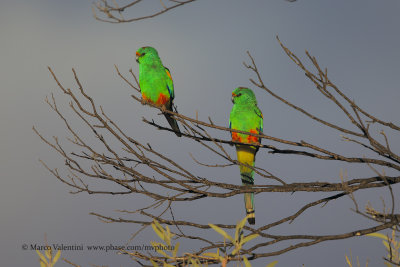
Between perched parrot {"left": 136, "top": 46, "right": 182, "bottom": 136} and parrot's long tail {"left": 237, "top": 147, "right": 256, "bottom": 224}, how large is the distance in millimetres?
1131

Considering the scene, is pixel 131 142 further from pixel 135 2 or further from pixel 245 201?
pixel 245 201

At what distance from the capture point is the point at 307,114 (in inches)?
131

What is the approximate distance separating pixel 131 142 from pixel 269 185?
55.8 inches

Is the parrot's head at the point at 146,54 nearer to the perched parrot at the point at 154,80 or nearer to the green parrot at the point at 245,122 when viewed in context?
the perched parrot at the point at 154,80

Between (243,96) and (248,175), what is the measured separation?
1211 millimetres

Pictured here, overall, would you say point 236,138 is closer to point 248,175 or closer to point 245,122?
point 245,122

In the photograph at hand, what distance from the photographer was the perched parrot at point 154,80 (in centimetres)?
662

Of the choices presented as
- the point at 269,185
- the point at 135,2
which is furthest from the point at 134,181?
the point at 135,2

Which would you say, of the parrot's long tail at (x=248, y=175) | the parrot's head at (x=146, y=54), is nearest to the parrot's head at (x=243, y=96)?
the parrot's long tail at (x=248, y=175)

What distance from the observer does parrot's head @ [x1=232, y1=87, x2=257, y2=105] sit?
6.48 metres

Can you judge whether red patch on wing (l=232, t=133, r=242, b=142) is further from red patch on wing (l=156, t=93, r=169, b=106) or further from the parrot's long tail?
red patch on wing (l=156, t=93, r=169, b=106)

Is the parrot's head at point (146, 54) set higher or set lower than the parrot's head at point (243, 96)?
higher

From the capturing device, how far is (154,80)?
21.8 ft

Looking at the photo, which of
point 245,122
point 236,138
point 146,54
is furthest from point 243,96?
point 146,54
